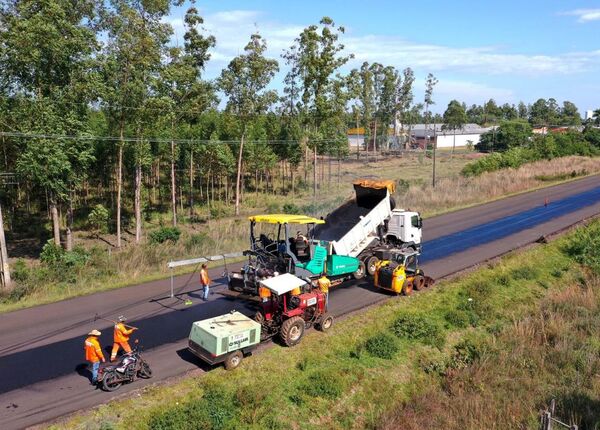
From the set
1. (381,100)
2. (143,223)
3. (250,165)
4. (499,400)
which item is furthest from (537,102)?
(499,400)

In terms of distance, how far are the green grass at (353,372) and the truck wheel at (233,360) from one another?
188 mm

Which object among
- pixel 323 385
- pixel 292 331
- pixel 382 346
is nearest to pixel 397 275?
pixel 382 346

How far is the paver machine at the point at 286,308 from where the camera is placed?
14.0 meters

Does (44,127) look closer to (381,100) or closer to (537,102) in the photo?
(381,100)

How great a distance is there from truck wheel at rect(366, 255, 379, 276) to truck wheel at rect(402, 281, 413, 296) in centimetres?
215

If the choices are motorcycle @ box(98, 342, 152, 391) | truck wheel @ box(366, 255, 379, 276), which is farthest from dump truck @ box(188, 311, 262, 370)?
truck wheel @ box(366, 255, 379, 276)

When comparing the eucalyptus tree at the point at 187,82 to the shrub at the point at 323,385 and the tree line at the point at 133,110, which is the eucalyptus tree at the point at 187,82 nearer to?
the tree line at the point at 133,110

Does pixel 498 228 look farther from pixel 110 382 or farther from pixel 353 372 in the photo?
pixel 110 382

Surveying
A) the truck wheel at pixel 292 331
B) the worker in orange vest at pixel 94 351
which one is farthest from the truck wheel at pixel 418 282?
the worker in orange vest at pixel 94 351

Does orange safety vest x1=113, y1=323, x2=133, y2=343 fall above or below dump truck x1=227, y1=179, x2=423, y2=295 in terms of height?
below

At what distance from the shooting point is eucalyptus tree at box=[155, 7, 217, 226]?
30.3m

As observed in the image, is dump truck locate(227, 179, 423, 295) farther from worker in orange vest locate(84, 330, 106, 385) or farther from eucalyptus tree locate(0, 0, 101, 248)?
eucalyptus tree locate(0, 0, 101, 248)

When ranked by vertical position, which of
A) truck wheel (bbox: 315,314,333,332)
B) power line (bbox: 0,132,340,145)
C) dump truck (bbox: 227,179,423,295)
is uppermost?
power line (bbox: 0,132,340,145)

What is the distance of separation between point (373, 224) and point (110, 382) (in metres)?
12.7
